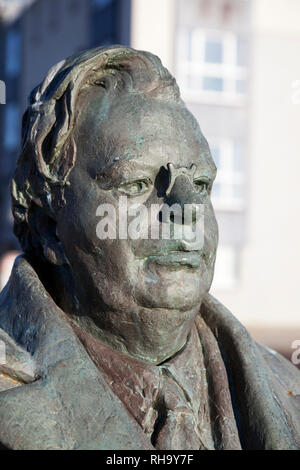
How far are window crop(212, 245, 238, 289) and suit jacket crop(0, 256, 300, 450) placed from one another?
16.6 metres

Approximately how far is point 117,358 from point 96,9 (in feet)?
67.0

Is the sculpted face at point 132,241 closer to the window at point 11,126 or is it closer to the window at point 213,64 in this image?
the window at point 213,64

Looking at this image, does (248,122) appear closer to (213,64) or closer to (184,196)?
(213,64)

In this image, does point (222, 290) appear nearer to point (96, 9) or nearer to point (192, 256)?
point (96, 9)

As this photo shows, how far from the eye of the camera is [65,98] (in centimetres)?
284

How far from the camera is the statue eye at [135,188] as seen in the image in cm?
277

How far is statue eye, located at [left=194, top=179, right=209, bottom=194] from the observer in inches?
115

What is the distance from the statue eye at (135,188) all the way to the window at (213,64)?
1712cm

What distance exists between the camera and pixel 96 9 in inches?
874

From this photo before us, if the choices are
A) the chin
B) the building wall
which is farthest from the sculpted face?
the building wall

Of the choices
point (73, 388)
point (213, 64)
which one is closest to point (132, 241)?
point (73, 388)

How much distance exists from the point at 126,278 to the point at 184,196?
12.8 inches

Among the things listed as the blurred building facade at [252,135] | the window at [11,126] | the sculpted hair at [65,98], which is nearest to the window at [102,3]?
the blurred building facade at [252,135]
